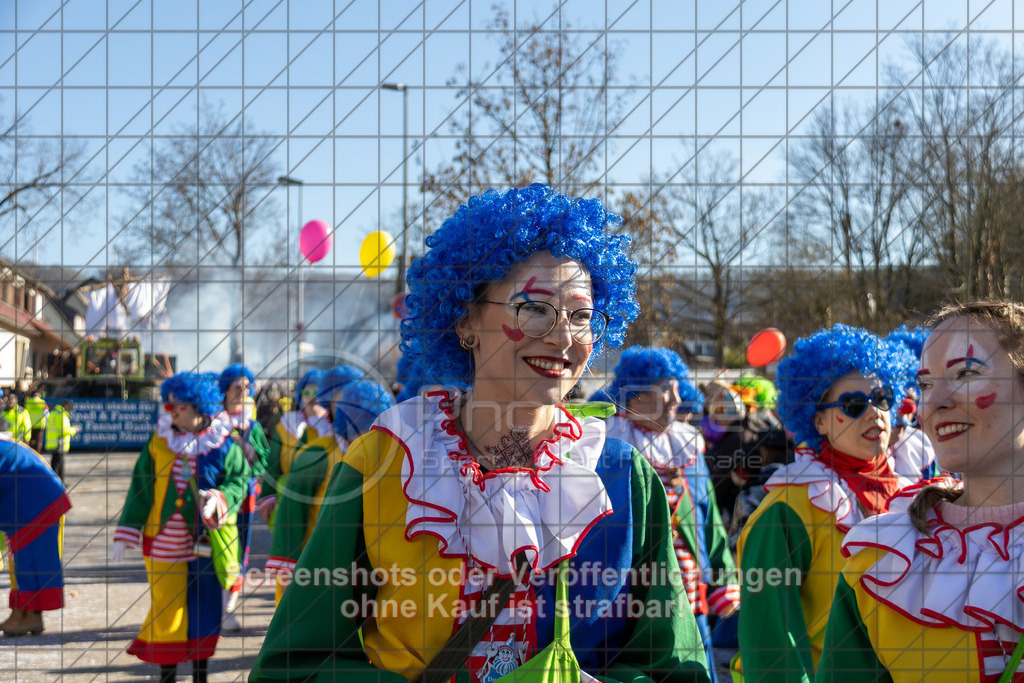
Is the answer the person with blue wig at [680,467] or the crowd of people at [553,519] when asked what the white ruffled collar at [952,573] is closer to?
the crowd of people at [553,519]

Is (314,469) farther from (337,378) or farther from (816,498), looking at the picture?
(816,498)

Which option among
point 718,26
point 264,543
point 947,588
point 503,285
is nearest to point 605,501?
point 503,285

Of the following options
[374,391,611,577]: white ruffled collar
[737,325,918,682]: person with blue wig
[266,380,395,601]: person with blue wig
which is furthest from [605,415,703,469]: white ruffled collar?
[374,391,611,577]: white ruffled collar

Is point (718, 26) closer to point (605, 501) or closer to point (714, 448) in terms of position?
point (605, 501)

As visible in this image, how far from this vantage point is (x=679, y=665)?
5.52ft

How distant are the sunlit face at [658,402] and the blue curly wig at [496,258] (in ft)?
7.69

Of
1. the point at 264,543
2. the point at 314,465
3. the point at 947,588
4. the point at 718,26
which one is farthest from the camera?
the point at 264,543

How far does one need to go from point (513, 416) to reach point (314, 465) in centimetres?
279

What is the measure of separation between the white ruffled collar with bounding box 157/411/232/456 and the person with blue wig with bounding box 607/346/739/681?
78.3 inches

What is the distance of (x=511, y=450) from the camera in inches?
67.7

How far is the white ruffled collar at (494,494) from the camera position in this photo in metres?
1.60

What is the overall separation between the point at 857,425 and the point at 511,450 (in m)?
1.45

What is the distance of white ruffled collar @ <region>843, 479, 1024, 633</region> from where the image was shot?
5.47 ft

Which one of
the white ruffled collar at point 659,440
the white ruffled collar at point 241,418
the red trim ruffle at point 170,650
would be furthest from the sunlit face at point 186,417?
the white ruffled collar at point 659,440
